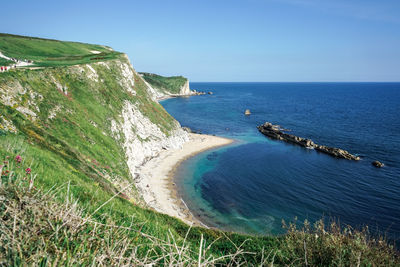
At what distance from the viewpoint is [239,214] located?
35969 mm

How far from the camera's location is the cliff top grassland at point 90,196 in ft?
14.1

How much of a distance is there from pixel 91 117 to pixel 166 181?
18.3m

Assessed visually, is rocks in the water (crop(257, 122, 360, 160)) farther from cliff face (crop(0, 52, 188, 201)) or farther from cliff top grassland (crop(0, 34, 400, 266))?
cliff face (crop(0, 52, 188, 201))

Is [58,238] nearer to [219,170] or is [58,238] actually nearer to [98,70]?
[219,170]

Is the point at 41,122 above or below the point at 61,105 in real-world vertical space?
below

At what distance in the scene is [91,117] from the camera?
37.1 m

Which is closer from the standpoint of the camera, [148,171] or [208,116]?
[148,171]

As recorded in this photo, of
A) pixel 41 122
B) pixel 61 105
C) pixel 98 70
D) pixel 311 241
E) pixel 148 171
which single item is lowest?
pixel 148 171

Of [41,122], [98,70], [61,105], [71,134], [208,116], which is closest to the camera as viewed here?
[41,122]

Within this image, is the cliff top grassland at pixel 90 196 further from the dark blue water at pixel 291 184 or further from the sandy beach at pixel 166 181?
the dark blue water at pixel 291 184

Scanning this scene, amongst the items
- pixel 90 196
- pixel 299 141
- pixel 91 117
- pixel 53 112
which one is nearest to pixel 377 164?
pixel 299 141

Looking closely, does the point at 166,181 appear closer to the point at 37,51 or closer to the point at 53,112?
the point at 53,112

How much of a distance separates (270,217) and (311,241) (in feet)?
87.7

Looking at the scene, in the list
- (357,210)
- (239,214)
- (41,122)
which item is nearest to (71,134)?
(41,122)
